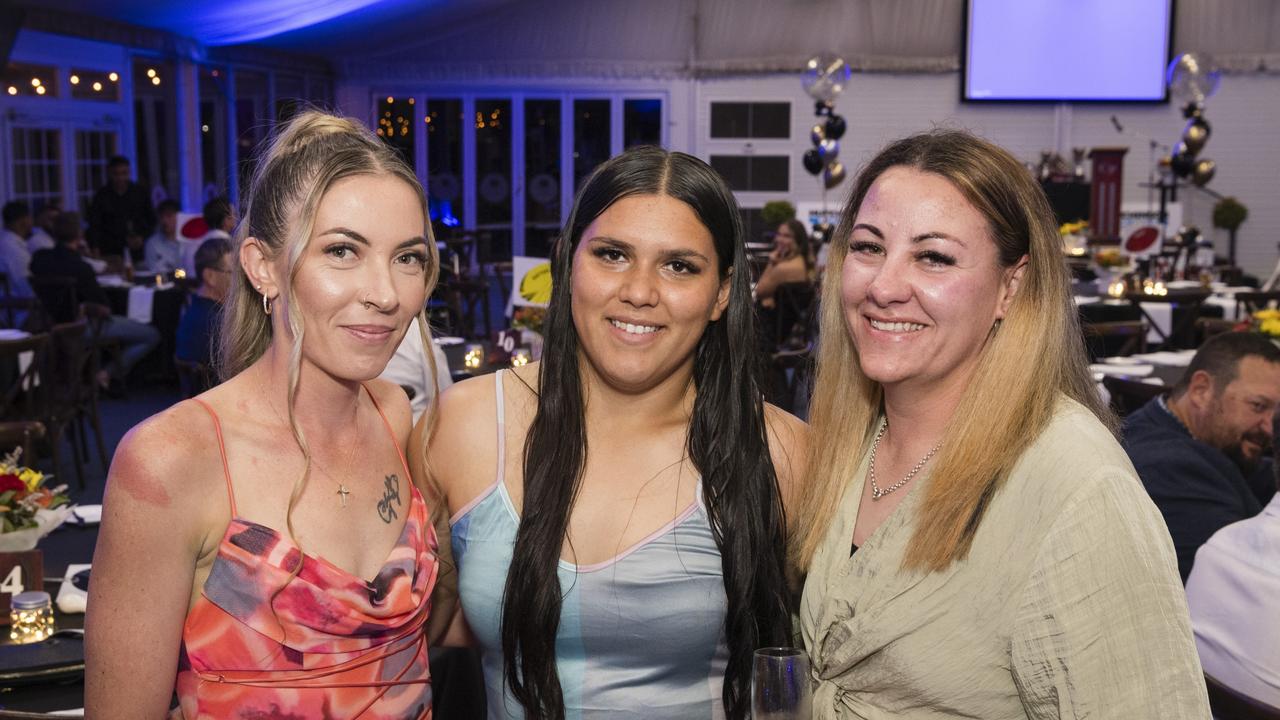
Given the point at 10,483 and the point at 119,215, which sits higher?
the point at 119,215

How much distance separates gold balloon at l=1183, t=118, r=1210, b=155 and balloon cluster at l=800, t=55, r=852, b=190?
322 centimetres

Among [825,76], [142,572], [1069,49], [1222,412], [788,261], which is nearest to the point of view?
[142,572]

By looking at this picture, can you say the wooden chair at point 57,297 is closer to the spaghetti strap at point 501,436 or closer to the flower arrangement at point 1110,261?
the flower arrangement at point 1110,261

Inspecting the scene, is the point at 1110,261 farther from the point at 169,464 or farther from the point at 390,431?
the point at 169,464

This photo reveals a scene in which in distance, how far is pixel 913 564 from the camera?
1615mm

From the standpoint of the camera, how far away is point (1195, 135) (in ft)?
37.1

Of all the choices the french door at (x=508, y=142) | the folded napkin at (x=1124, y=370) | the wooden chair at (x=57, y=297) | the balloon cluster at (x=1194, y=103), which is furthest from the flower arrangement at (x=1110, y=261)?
the french door at (x=508, y=142)

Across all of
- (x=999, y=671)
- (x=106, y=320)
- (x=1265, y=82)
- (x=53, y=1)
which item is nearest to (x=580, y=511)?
(x=999, y=671)

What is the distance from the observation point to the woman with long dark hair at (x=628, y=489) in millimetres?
1827

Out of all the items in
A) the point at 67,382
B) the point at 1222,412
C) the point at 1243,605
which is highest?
the point at 1222,412

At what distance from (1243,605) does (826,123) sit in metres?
9.69

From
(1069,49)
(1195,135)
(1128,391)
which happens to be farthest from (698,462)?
(1069,49)

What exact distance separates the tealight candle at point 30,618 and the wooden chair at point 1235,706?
85.3 inches

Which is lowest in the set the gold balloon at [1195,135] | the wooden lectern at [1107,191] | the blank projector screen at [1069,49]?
the wooden lectern at [1107,191]
